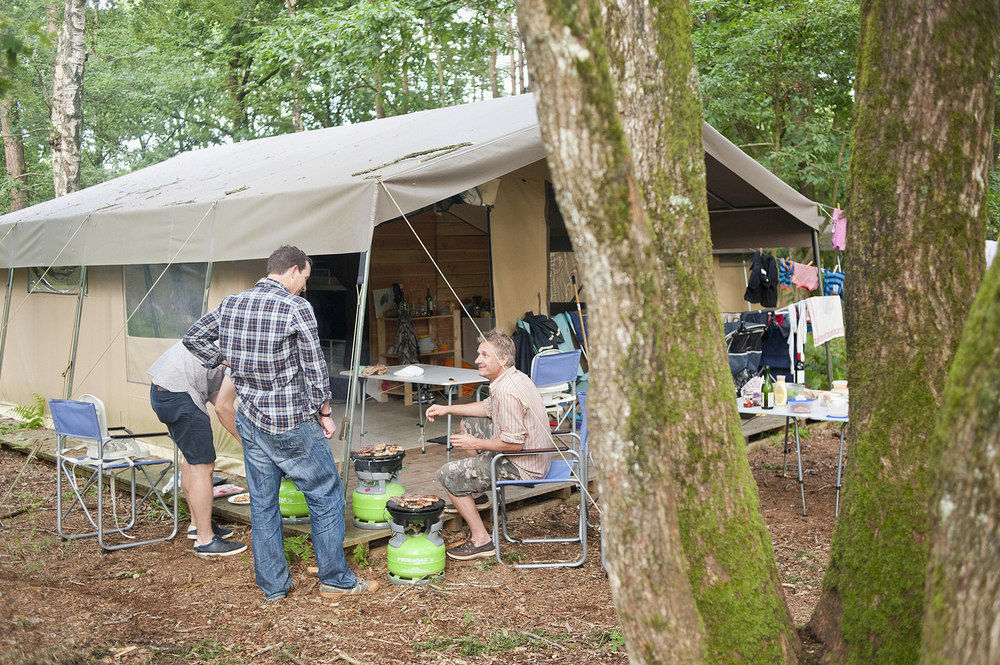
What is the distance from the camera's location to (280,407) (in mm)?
4012

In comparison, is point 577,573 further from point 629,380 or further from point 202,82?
point 202,82

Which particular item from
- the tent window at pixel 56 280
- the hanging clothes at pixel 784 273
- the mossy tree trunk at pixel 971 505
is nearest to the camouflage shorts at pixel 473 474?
the mossy tree trunk at pixel 971 505

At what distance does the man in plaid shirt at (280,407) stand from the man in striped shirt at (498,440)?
2.10ft

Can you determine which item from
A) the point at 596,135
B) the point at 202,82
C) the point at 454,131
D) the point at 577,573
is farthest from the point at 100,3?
the point at 596,135

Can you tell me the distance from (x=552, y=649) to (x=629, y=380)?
1871 mm

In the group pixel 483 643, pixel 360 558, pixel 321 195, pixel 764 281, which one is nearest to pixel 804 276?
pixel 764 281

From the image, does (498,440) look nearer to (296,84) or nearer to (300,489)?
(300,489)

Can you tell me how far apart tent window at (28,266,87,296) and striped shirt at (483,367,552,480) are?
449cm

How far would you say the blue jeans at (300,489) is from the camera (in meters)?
4.07

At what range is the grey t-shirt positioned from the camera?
4.75m

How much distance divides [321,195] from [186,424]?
1416 mm

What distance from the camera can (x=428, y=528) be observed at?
4.42 metres

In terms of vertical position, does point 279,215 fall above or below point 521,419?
above

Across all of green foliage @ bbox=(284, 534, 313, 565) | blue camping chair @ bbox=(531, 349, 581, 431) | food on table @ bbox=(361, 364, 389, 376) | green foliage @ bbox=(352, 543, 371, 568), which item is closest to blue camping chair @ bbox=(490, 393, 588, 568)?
green foliage @ bbox=(352, 543, 371, 568)
